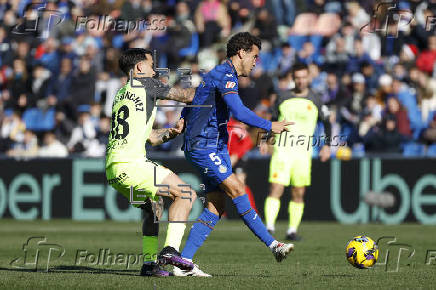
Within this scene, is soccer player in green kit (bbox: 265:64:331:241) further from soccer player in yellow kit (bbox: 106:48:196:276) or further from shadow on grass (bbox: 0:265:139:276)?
soccer player in yellow kit (bbox: 106:48:196:276)

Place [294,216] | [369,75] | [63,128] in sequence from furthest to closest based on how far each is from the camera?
[63,128] → [369,75] → [294,216]

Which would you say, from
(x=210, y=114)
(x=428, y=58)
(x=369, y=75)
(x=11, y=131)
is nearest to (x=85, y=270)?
(x=210, y=114)

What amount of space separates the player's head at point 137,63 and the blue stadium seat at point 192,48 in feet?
40.6

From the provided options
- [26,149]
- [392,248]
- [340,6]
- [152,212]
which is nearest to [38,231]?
[26,149]

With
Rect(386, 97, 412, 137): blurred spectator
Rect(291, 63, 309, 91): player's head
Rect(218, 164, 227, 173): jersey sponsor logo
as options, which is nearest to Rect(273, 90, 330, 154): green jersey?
Rect(291, 63, 309, 91): player's head

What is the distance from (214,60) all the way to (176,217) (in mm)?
12088

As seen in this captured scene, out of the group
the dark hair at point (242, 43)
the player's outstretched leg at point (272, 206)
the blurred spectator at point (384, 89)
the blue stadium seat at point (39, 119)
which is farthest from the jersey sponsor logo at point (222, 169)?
the blue stadium seat at point (39, 119)

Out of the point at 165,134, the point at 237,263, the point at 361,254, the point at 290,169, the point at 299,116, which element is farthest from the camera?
the point at 299,116

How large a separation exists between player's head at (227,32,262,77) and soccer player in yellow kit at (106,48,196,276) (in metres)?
0.72

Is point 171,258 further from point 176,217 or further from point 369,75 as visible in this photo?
point 369,75

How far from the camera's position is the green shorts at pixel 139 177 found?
9078 millimetres

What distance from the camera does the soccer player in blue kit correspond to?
9.30m

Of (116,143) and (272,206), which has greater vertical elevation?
(116,143)

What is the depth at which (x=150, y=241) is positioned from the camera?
31.0ft
